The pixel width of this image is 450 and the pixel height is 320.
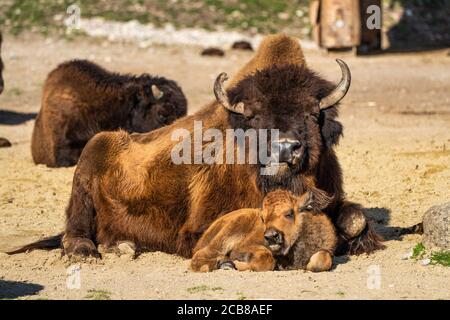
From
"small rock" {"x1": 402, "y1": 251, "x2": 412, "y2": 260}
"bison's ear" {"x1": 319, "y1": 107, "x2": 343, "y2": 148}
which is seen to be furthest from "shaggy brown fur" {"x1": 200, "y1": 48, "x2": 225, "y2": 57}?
"small rock" {"x1": 402, "y1": 251, "x2": 412, "y2": 260}

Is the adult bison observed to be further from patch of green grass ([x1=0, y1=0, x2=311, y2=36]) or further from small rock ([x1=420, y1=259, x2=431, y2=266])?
patch of green grass ([x1=0, y1=0, x2=311, y2=36])

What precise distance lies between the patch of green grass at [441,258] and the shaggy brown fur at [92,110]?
733cm

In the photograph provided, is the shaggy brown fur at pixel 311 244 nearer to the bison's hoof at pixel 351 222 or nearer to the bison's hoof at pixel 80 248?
the bison's hoof at pixel 351 222

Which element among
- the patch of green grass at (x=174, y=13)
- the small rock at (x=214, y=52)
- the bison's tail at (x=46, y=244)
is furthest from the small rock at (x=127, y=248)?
the patch of green grass at (x=174, y=13)

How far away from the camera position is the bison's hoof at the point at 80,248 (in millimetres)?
9406

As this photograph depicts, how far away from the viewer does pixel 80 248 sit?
949 centimetres

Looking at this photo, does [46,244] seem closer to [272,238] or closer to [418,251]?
[272,238]

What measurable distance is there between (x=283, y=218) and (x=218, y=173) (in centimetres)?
118

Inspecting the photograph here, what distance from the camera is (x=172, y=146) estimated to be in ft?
31.8

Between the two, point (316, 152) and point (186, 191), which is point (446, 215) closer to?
point (316, 152)

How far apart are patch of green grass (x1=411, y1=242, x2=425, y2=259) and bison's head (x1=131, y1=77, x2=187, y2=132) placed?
7.01 metres

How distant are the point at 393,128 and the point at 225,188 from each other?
25.5 ft
